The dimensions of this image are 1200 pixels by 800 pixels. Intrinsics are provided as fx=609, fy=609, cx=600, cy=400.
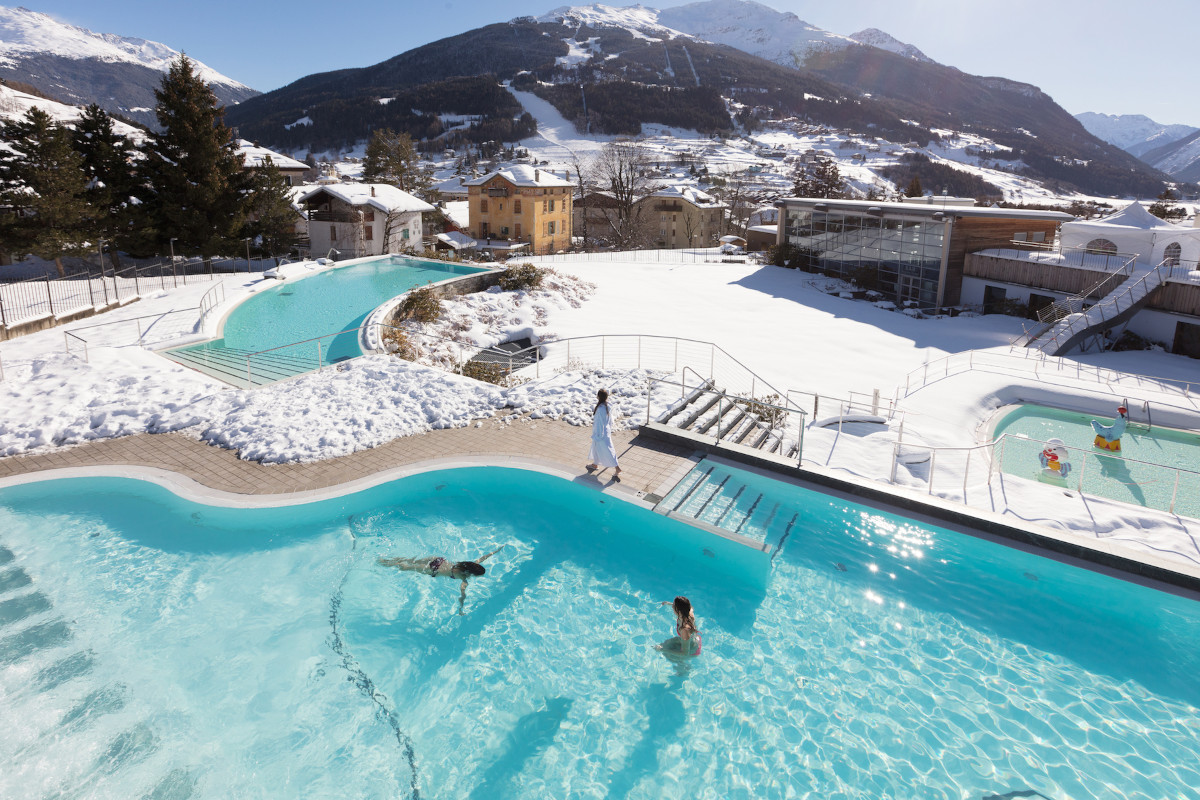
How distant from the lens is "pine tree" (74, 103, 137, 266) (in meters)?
25.8

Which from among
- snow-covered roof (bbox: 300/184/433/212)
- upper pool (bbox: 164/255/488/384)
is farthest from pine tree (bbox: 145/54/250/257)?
upper pool (bbox: 164/255/488/384)

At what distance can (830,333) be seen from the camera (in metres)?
23.0

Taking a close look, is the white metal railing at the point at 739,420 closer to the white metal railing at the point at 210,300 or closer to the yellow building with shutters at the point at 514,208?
the white metal railing at the point at 210,300

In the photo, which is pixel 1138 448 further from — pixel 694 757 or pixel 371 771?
pixel 371 771

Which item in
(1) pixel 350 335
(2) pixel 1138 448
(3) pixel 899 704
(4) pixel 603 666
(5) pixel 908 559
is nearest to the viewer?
(3) pixel 899 704

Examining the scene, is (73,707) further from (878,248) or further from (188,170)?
(878,248)

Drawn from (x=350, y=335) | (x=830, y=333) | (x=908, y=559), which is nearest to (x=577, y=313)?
(x=350, y=335)

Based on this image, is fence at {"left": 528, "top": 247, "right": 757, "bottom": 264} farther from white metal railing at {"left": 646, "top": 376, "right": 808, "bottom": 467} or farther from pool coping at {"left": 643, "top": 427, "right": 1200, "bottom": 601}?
pool coping at {"left": 643, "top": 427, "right": 1200, "bottom": 601}

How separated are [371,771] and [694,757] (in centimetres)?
285

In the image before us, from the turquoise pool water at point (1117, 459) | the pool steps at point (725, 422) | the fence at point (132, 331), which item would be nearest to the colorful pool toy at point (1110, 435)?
the turquoise pool water at point (1117, 459)

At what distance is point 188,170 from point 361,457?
1019 inches

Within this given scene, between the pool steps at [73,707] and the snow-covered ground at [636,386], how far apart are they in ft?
12.1

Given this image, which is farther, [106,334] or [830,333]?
[830,333]

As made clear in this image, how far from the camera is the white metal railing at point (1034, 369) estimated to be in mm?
18500
